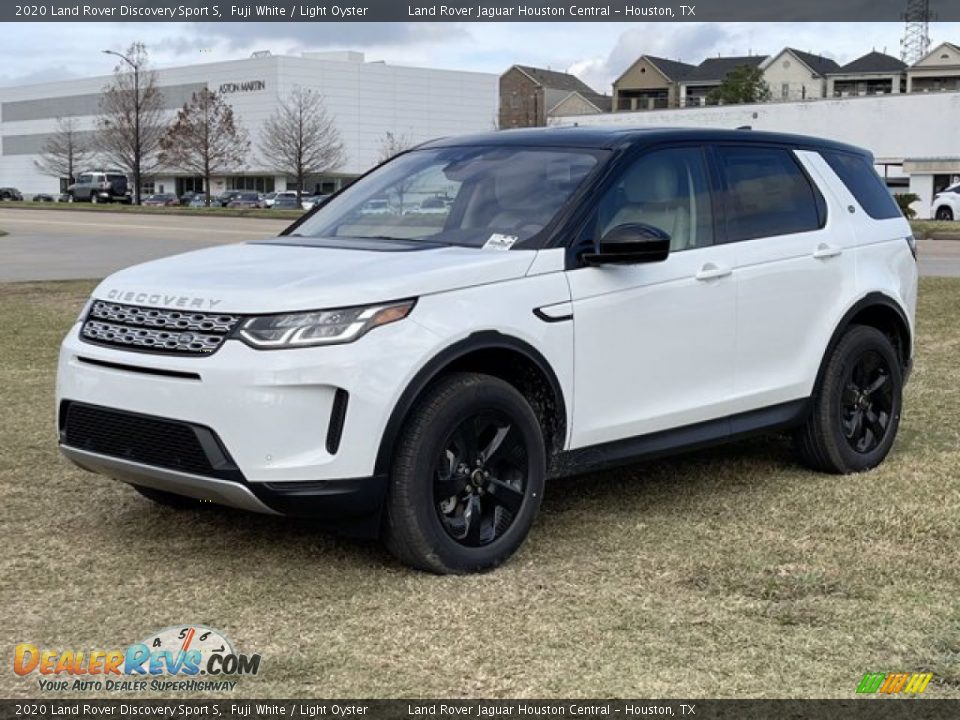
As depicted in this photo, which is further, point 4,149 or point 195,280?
point 4,149

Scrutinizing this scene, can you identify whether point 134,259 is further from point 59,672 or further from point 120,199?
point 120,199

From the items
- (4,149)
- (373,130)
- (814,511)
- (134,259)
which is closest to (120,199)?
(373,130)

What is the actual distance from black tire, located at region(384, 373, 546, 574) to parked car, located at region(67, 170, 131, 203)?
69.6 m

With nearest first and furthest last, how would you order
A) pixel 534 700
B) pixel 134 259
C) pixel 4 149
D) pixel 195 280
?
pixel 534 700 < pixel 195 280 < pixel 134 259 < pixel 4 149

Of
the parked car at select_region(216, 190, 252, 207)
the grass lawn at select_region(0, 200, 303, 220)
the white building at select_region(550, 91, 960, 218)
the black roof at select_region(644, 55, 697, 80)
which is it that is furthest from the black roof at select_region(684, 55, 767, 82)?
the grass lawn at select_region(0, 200, 303, 220)

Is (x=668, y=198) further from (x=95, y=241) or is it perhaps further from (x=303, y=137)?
(x=303, y=137)

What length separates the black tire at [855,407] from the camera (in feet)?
20.6

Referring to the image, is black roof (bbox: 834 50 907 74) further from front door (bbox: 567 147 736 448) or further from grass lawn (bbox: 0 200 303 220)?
front door (bbox: 567 147 736 448)

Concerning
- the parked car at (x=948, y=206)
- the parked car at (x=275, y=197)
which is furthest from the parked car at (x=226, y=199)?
the parked car at (x=948, y=206)

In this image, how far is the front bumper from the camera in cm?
432

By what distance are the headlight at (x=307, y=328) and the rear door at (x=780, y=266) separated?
6.90 ft

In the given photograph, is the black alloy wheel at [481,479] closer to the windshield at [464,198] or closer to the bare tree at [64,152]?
the windshield at [464,198]

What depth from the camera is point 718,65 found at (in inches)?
4946

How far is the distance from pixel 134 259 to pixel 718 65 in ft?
362
